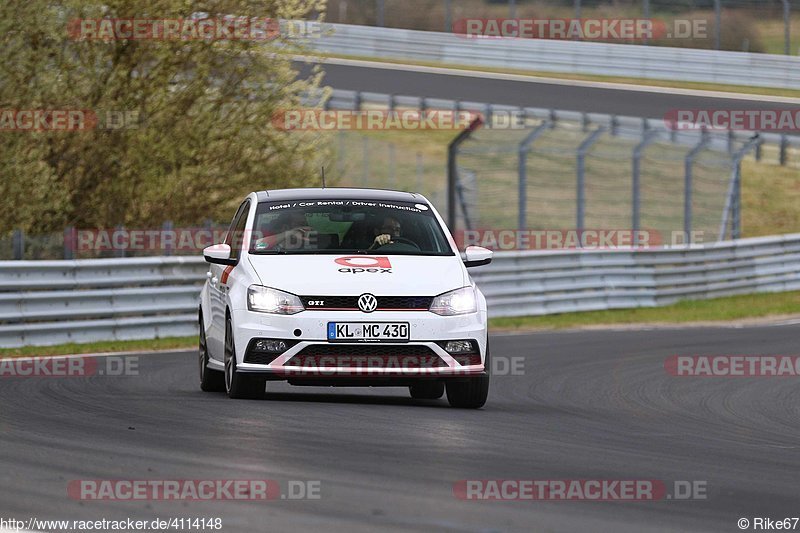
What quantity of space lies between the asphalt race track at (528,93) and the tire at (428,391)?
2701 cm

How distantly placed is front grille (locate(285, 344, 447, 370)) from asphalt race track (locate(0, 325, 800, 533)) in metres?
0.31

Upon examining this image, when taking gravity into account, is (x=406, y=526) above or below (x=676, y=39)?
above

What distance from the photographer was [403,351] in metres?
10.8

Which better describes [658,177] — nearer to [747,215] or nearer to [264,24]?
[747,215]

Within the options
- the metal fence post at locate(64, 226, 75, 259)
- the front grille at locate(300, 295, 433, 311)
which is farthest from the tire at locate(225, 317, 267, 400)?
the metal fence post at locate(64, 226, 75, 259)

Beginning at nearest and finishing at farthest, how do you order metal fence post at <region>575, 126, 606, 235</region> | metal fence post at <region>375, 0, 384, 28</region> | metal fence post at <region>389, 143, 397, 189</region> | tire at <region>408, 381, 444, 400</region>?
1. tire at <region>408, 381, 444, 400</region>
2. metal fence post at <region>575, 126, 606, 235</region>
3. metal fence post at <region>389, 143, 397, 189</region>
4. metal fence post at <region>375, 0, 384, 28</region>

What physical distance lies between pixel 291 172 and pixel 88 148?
120 inches

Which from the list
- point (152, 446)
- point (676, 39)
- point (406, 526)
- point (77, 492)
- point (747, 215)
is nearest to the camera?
point (406, 526)

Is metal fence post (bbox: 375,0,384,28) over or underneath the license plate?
underneath

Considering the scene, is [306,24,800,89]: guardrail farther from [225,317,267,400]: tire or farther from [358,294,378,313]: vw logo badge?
[358,294,378,313]: vw logo badge

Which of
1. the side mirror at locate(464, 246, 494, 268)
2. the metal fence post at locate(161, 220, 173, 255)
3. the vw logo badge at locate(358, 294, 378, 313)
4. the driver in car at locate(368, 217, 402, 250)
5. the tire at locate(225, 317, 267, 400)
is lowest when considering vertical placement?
the metal fence post at locate(161, 220, 173, 255)

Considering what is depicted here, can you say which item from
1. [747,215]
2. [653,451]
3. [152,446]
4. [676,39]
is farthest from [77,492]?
[676,39]
